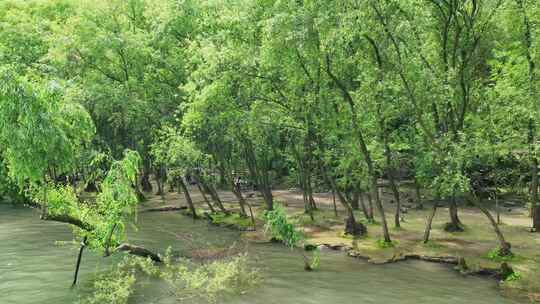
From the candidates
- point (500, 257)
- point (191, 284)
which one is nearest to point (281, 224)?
point (191, 284)

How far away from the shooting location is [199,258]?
25.0m

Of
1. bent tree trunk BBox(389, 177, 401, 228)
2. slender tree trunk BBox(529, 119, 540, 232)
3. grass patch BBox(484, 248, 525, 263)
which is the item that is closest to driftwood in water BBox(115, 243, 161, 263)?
bent tree trunk BBox(389, 177, 401, 228)

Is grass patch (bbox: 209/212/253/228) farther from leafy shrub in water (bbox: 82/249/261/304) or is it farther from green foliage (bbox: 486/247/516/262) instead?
green foliage (bbox: 486/247/516/262)

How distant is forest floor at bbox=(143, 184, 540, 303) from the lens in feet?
75.8

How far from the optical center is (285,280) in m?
22.0

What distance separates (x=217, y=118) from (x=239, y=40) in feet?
17.0

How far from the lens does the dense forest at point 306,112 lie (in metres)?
18.5

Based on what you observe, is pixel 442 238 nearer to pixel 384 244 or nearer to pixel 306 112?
pixel 384 244

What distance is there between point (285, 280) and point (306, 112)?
10.8 meters

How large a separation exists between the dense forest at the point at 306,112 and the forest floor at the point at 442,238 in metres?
0.17

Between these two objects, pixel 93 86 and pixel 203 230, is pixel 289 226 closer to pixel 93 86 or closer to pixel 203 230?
pixel 203 230

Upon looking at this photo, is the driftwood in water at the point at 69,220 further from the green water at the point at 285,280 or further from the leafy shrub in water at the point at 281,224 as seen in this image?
the leafy shrub in water at the point at 281,224

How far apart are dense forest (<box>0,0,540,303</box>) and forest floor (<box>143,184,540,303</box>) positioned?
0.17 metres

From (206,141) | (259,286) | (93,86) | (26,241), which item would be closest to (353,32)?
(259,286)
